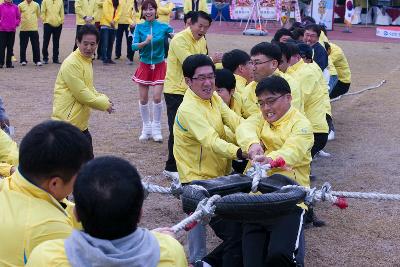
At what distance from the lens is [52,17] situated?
17.8m

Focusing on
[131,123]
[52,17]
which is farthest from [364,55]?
[131,123]

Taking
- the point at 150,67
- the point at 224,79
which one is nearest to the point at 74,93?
the point at 224,79

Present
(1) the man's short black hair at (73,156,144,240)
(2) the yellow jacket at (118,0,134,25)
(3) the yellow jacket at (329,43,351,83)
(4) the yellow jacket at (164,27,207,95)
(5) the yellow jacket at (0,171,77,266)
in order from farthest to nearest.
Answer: (2) the yellow jacket at (118,0,134,25) → (3) the yellow jacket at (329,43,351,83) → (4) the yellow jacket at (164,27,207,95) → (5) the yellow jacket at (0,171,77,266) → (1) the man's short black hair at (73,156,144,240)

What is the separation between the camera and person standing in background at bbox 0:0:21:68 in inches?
650

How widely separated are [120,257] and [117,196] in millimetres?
202

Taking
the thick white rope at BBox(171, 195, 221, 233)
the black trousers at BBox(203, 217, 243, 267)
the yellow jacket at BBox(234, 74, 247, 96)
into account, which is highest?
the yellow jacket at BBox(234, 74, 247, 96)

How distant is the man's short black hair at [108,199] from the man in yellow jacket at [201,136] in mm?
2652

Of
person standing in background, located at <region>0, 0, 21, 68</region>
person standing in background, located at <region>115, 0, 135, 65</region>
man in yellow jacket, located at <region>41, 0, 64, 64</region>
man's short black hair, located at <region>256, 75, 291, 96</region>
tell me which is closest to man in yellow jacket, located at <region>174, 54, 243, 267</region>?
man's short black hair, located at <region>256, 75, 291, 96</region>

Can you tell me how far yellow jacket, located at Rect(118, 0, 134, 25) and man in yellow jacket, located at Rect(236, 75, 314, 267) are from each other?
13617mm

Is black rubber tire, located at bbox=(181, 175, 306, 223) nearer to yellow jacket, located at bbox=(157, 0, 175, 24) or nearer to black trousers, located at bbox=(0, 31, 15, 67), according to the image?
black trousers, located at bbox=(0, 31, 15, 67)

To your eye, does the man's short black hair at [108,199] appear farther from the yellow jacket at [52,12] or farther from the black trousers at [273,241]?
the yellow jacket at [52,12]

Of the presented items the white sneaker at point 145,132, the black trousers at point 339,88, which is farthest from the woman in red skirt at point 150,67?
the black trousers at point 339,88

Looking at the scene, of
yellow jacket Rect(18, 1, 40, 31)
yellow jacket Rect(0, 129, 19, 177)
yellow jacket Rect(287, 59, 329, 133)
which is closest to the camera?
yellow jacket Rect(0, 129, 19, 177)

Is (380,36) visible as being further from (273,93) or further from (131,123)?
(273,93)
